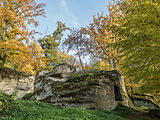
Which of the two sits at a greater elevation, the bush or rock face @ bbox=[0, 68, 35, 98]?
rock face @ bbox=[0, 68, 35, 98]

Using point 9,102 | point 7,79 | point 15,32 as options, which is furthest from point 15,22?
point 9,102

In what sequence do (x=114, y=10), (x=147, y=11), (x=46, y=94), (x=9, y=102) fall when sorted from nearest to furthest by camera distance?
1. (x=9, y=102)
2. (x=147, y=11)
3. (x=46, y=94)
4. (x=114, y=10)

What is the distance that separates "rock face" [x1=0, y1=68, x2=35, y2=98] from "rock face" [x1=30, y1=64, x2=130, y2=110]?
71cm

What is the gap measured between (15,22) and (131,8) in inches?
309

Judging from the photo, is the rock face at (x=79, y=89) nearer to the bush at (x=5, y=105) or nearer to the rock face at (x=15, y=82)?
the rock face at (x=15, y=82)

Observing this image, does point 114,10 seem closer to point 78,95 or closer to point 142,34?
point 142,34

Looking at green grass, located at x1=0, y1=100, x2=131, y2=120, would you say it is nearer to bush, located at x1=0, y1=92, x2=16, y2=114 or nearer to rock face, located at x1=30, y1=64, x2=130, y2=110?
bush, located at x1=0, y1=92, x2=16, y2=114

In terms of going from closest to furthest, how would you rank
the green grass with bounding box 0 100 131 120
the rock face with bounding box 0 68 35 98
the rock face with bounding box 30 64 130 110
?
the green grass with bounding box 0 100 131 120 < the rock face with bounding box 30 64 130 110 < the rock face with bounding box 0 68 35 98

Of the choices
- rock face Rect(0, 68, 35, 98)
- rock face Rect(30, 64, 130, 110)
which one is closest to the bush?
rock face Rect(30, 64, 130, 110)

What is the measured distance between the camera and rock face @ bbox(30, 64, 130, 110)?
23.6 feet

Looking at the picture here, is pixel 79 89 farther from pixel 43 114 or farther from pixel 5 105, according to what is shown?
pixel 5 105

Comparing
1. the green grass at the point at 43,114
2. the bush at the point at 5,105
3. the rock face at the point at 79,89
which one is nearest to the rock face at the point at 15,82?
the rock face at the point at 79,89

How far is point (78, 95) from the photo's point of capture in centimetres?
742

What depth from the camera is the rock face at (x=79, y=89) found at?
718 cm
